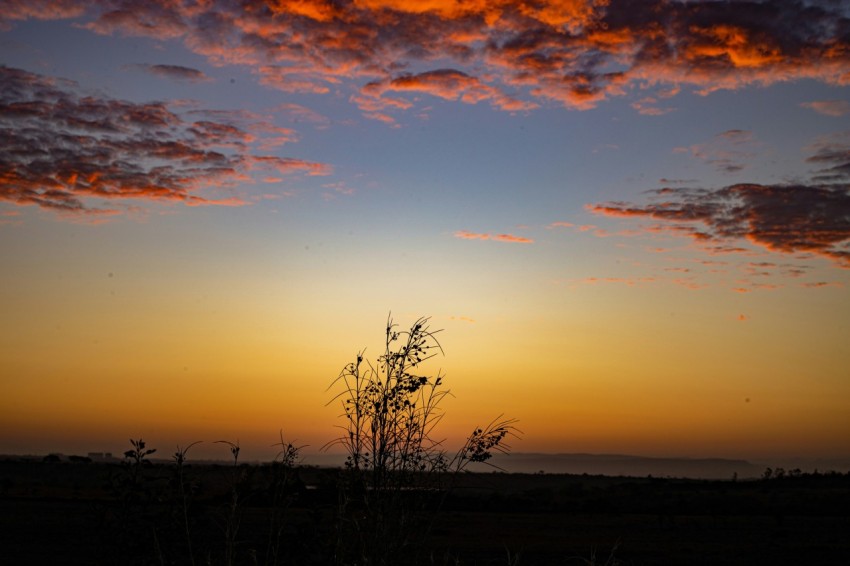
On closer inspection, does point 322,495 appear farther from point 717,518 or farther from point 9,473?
point 9,473

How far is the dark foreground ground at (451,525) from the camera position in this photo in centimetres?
774

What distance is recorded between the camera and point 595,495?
219ft

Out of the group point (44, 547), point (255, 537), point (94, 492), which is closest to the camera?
point (44, 547)

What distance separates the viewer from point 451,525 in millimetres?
40406

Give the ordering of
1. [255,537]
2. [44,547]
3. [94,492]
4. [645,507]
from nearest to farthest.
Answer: [44,547] → [255,537] → [645,507] → [94,492]

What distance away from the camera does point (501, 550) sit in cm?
3094

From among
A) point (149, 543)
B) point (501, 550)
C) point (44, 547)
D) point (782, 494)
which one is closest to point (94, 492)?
point (44, 547)

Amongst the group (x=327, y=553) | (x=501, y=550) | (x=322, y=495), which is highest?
(x=322, y=495)

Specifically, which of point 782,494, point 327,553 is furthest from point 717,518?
point 327,553

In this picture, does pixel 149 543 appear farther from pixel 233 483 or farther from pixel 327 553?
pixel 233 483

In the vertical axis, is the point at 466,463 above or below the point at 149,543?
above

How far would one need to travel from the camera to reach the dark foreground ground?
774cm

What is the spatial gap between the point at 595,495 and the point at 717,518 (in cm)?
2060

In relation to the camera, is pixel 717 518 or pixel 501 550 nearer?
pixel 501 550
